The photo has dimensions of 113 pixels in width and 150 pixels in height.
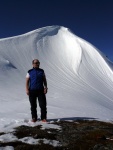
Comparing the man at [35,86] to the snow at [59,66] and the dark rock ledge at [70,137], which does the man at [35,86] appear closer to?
the dark rock ledge at [70,137]

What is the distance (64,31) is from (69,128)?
1491 inches

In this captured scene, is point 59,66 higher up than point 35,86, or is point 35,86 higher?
point 59,66

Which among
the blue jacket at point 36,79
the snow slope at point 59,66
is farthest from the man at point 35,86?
the snow slope at point 59,66

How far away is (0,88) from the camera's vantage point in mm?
21234

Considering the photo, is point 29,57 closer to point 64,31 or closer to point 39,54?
point 39,54

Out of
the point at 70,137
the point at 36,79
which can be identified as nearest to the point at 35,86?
the point at 36,79

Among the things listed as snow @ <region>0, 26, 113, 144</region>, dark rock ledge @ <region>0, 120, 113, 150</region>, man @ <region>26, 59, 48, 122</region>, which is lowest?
dark rock ledge @ <region>0, 120, 113, 150</region>

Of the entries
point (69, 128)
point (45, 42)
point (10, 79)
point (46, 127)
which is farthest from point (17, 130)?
point (45, 42)

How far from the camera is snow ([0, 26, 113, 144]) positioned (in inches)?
879

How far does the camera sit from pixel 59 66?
3400cm

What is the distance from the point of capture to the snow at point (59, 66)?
22.3 meters

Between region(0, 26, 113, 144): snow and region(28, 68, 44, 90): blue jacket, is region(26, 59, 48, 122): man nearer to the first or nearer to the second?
region(28, 68, 44, 90): blue jacket

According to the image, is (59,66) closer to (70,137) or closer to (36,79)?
(36,79)

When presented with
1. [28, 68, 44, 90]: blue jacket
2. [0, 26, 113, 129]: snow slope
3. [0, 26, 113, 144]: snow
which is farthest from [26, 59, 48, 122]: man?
[0, 26, 113, 129]: snow slope
